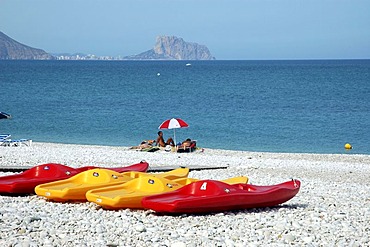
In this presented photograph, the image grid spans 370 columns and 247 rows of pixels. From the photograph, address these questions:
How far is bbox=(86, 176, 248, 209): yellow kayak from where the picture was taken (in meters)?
11.1

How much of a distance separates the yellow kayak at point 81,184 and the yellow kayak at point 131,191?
1.27 feet

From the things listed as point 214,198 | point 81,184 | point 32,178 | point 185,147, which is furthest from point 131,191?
point 185,147

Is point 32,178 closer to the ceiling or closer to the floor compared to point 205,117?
closer to the ceiling

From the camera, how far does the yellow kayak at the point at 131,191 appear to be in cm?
1105

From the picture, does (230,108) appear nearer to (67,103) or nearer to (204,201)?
(67,103)

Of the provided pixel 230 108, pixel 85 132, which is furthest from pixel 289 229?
pixel 230 108

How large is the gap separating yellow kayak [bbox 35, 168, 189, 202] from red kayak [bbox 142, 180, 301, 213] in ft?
4.88

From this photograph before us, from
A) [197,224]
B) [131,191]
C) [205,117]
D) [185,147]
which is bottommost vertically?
[205,117]

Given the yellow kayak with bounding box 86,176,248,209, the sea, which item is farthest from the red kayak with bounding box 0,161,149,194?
the sea

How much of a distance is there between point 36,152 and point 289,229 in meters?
12.9

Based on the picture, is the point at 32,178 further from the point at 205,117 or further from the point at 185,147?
the point at 205,117

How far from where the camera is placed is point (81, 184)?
12312 millimetres

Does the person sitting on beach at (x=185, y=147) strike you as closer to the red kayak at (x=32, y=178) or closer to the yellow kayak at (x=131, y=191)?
the red kayak at (x=32, y=178)

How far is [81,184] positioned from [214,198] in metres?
2.73
